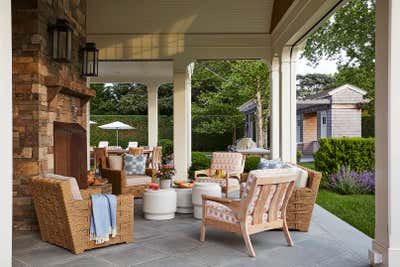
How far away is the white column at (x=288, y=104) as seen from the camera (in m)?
8.02

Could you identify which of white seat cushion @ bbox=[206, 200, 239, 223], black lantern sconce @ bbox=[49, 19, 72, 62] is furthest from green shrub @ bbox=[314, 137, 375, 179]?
black lantern sconce @ bbox=[49, 19, 72, 62]

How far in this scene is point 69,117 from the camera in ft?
20.9

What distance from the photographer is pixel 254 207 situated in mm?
4406

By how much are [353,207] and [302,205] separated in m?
2.64

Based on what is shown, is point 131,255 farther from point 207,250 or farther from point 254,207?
point 254,207

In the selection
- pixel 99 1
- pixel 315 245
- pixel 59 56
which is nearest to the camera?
pixel 315 245

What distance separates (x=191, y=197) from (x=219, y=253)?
2101mm

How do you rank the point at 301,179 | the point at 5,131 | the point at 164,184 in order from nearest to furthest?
the point at 5,131 < the point at 301,179 < the point at 164,184

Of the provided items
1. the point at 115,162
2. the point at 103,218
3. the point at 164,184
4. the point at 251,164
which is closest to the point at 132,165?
the point at 115,162

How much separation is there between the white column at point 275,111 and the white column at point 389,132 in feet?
16.6

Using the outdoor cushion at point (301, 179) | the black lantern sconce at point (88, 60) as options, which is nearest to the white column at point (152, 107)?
the black lantern sconce at point (88, 60)

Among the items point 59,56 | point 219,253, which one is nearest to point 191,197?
point 219,253

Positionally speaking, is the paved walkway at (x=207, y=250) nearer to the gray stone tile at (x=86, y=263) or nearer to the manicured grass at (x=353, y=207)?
the gray stone tile at (x=86, y=263)

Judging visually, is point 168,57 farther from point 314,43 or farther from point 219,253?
point 314,43
